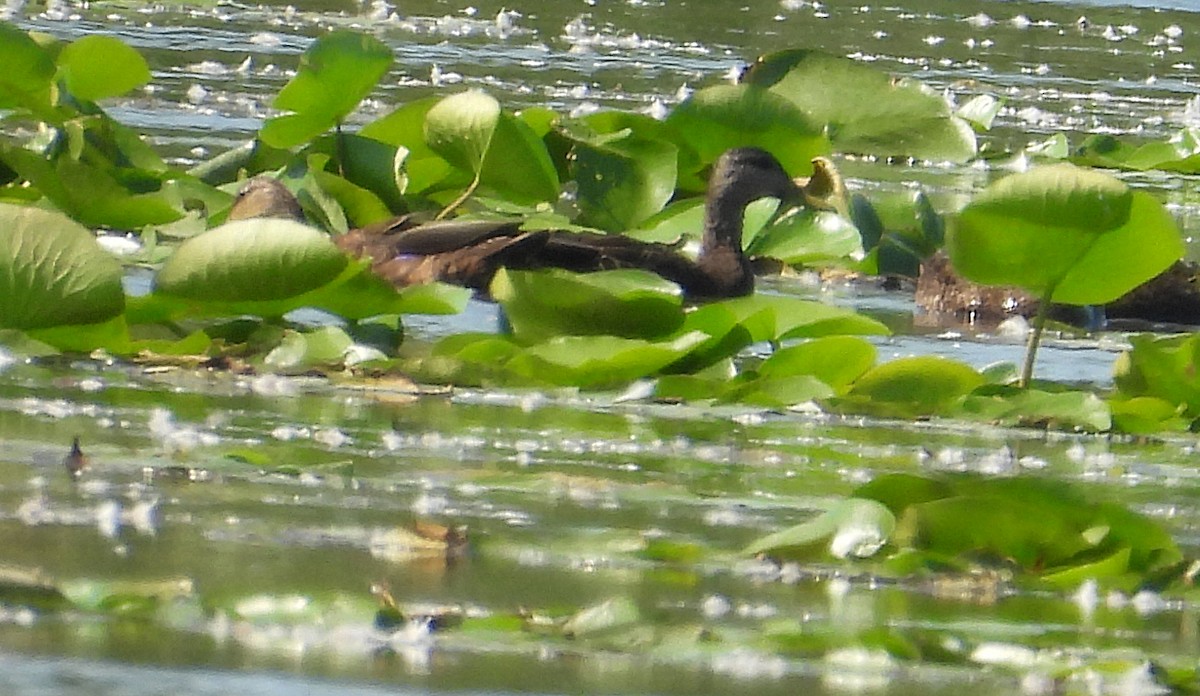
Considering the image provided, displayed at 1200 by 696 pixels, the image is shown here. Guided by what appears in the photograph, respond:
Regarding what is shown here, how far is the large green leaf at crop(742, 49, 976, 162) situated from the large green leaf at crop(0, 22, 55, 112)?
87.0 inches

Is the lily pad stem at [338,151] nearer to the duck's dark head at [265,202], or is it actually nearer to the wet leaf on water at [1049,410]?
the duck's dark head at [265,202]

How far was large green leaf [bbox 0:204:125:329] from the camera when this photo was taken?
4.08 m

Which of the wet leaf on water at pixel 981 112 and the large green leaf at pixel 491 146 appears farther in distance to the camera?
the wet leaf on water at pixel 981 112

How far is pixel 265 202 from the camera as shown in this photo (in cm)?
556

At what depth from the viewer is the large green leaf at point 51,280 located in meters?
4.08

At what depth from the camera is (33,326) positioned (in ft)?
13.5

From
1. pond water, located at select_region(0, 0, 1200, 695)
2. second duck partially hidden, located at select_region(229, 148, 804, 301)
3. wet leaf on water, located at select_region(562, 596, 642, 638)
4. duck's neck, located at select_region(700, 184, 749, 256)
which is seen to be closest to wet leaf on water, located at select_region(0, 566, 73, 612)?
pond water, located at select_region(0, 0, 1200, 695)

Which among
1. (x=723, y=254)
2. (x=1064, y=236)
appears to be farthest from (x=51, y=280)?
(x=723, y=254)

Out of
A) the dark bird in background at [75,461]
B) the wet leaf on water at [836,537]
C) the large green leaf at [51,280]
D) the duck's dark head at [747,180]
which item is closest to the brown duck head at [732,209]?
the duck's dark head at [747,180]

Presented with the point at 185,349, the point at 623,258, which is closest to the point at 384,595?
the point at 185,349

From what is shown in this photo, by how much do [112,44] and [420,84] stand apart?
4016 millimetres

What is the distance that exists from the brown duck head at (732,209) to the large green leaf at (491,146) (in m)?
0.41

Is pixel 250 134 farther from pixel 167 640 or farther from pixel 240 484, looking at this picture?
pixel 167 640

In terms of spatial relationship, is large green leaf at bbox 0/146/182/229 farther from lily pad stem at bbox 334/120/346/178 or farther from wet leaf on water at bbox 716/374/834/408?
wet leaf on water at bbox 716/374/834/408
